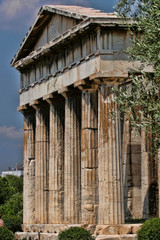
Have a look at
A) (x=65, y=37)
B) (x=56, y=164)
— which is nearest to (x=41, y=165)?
(x=56, y=164)

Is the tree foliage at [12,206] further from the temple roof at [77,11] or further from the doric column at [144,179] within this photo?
the temple roof at [77,11]

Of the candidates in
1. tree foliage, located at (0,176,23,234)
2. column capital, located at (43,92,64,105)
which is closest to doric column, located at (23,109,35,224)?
tree foliage, located at (0,176,23,234)

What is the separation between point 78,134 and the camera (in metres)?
30.2

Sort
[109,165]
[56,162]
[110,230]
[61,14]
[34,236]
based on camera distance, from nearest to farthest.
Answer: [110,230], [109,165], [61,14], [34,236], [56,162]

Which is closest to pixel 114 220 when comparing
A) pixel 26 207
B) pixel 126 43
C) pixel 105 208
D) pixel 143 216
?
pixel 105 208

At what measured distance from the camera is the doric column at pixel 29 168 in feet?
114

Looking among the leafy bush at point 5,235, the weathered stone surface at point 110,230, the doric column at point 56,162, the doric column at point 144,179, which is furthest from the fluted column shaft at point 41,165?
the weathered stone surface at point 110,230

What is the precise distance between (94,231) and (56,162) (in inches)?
210

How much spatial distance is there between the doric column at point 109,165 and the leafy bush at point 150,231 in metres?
1.47

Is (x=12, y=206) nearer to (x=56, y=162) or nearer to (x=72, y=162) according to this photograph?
(x=56, y=162)

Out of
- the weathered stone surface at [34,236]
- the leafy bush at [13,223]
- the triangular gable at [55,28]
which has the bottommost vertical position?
the weathered stone surface at [34,236]

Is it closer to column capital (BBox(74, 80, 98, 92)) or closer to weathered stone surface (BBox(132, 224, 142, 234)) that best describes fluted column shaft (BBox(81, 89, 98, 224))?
column capital (BBox(74, 80, 98, 92))

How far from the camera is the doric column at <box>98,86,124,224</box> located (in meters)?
26.2

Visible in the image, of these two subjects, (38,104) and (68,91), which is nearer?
(68,91)
